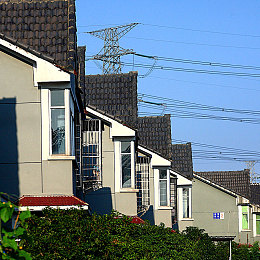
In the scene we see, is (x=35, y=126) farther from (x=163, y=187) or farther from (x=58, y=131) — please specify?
(x=163, y=187)

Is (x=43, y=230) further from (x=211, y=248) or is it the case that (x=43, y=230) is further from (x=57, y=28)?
(x=211, y=248)

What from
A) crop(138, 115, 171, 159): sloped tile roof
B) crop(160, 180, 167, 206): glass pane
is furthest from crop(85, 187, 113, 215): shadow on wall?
crop(138, 115, 171, 159): sloped tile roof

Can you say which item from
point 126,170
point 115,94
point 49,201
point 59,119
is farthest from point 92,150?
point 49,201

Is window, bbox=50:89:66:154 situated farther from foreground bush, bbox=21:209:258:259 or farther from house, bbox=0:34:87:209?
foreground bush, bbox=21:209:258:259

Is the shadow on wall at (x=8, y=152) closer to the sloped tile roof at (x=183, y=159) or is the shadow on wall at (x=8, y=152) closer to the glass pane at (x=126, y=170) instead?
the glass pane at (x=126, y=170)

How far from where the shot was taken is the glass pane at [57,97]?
57.4ft

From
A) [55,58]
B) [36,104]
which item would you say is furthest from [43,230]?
[55,58]

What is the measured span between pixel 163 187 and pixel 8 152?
52.9 feet

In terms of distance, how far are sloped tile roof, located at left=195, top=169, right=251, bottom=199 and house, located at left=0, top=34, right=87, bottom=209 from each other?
42.3 m

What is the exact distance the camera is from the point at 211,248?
34.0 m

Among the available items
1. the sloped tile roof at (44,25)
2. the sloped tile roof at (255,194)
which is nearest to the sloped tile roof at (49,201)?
the sloped tile roof at (44,25)

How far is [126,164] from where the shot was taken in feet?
85.5

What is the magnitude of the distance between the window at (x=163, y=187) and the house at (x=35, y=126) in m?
15.2

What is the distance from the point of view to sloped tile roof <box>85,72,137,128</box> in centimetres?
2956
